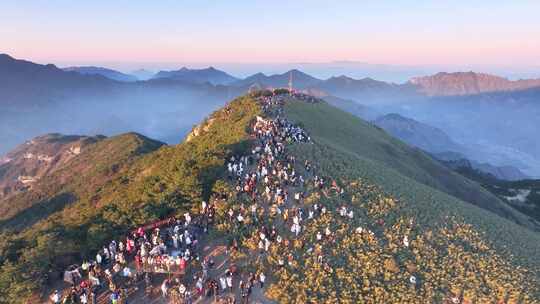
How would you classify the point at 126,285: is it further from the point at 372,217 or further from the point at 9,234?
the point at 372,217

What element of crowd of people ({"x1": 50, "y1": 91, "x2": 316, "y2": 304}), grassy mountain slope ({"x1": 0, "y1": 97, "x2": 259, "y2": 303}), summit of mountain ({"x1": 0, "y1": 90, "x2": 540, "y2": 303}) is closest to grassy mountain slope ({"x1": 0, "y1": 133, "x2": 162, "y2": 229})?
grassy mountain slope ({"x1": 0, "y1": 97, "x2": 259, "y2": 303})

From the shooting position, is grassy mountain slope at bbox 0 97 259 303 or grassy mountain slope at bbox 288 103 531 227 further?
grassy mountain slope at bbox 288 103 531 227

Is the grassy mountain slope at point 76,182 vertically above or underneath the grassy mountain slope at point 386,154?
underneath

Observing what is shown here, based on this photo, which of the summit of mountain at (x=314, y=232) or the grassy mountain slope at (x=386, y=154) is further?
the grassy mountain slope at (x=386, y=154)

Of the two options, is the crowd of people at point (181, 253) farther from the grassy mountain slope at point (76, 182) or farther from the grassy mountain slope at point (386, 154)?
the grassy mountain slope at point (76, 182)

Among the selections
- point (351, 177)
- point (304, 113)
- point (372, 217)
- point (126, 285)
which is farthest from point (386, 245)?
point (304, 113)

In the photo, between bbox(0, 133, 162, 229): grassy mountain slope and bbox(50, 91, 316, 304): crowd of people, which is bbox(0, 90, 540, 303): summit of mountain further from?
bbox(0, 133, 162, 229): grassy mountain slope

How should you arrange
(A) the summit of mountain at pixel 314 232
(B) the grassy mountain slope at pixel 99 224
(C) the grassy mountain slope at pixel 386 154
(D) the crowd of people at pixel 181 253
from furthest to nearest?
(C) the grassy mountain slope at pixel 386 154
(A) the summit of mountain at pixel 314 232
(B) the grassy mountain slope at pixel 99 224
(D) the crowd of people at pixel 181 253

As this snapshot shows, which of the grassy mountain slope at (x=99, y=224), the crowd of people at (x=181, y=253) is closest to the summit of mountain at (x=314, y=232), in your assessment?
the grassy mountain slope at (x=99, y=224)

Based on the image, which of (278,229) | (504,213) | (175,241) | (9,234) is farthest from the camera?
(504,213)
